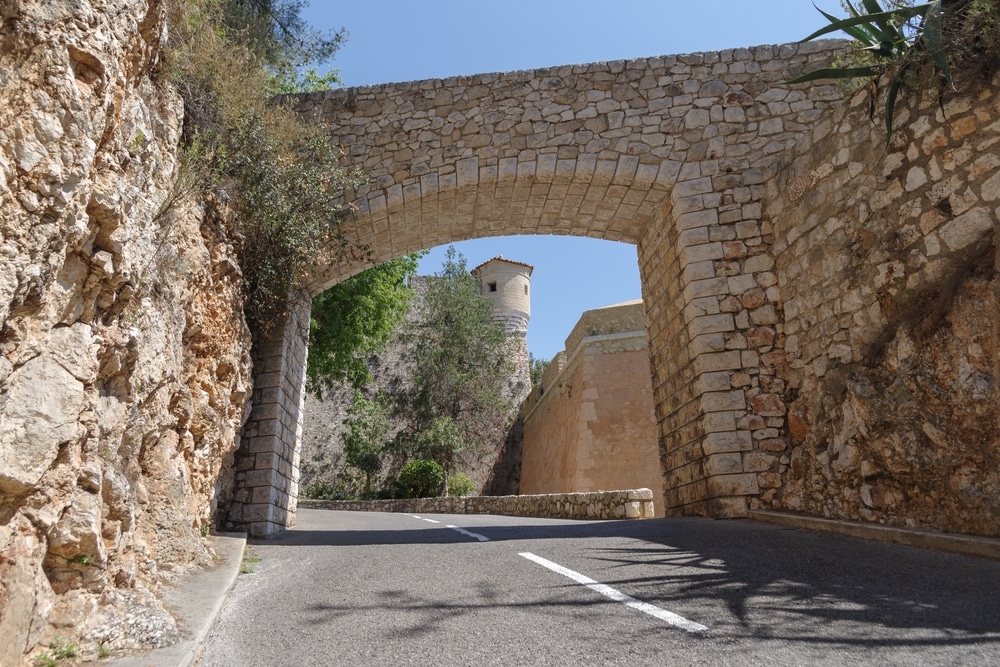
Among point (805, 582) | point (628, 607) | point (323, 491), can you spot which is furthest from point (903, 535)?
point (323, 491)

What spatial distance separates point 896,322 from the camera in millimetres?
6027

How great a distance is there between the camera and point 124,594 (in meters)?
3.39

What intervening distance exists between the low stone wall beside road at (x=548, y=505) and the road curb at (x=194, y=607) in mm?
5947

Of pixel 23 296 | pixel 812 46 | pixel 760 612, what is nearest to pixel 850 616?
pixel 760 612

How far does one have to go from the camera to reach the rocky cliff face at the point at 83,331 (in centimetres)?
262

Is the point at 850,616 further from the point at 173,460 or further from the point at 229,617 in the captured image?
the point at 173,460

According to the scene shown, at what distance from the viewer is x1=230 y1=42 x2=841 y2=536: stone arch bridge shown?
8320mm

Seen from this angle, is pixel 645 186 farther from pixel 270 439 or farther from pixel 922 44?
pixel 270 439

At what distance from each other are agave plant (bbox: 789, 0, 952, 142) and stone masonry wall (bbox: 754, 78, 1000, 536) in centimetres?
28

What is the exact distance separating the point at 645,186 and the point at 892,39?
3488 millimetres

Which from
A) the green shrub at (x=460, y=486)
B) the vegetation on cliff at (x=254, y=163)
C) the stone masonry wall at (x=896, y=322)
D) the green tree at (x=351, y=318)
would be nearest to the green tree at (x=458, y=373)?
the green shrub at (x=460, y=486)

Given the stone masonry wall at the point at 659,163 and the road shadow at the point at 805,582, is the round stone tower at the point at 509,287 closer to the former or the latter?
the stone masonry wall at the point at 659,163

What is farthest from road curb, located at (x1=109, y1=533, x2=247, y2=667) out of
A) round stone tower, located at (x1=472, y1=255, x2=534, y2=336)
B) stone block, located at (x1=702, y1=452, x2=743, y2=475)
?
round stone tower, located at (x1=472, y1=255, x2=534, y2=336)

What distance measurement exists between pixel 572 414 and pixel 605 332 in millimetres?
2469
